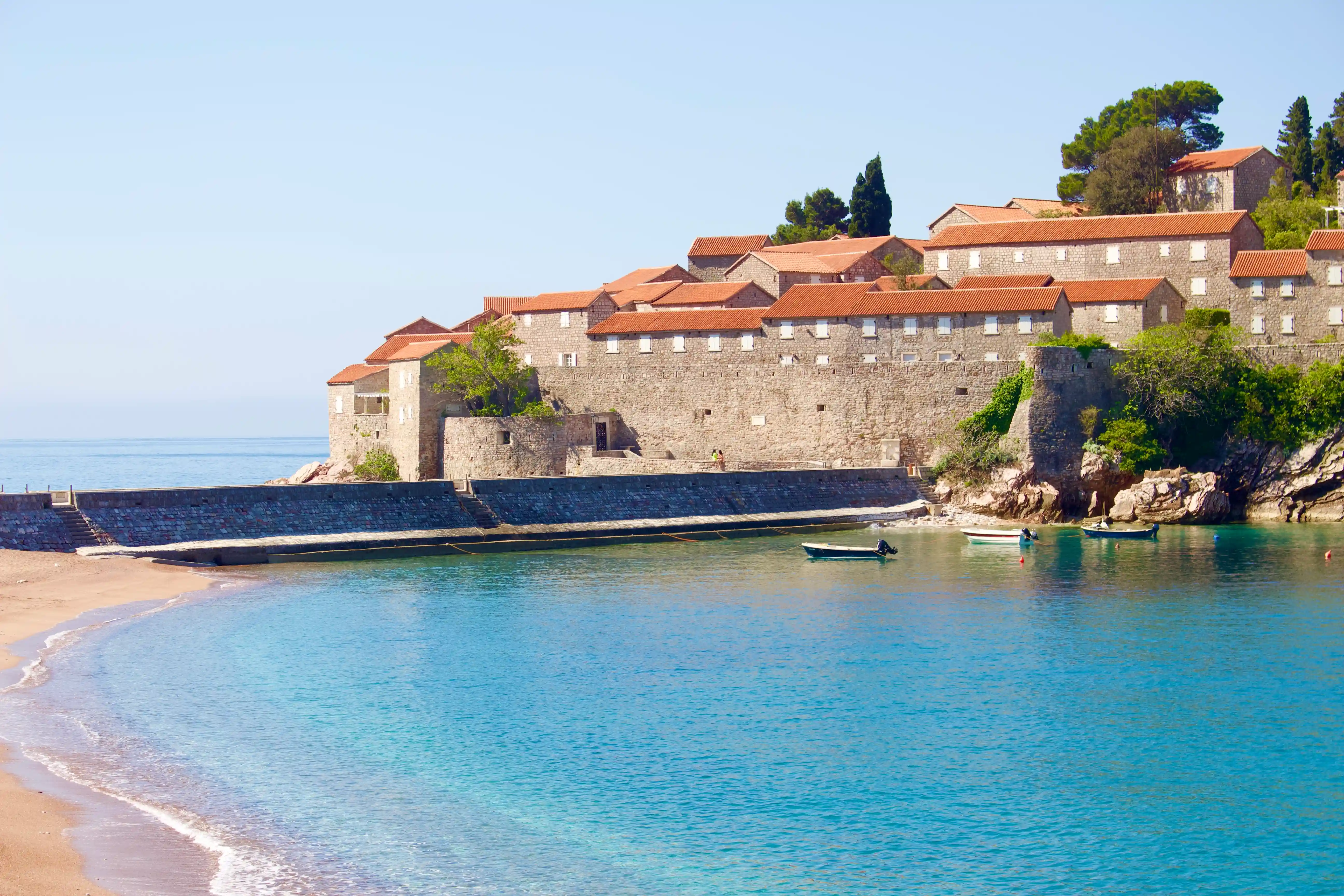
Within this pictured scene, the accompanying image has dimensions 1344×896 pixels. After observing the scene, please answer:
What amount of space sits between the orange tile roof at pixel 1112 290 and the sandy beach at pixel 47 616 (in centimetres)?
3696

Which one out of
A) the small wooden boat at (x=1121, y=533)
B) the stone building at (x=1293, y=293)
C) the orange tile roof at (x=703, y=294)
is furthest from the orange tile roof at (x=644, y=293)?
the small wooden boat at (x=1121, y=533)

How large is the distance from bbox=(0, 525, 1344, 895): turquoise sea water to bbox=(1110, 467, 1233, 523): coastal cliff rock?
41.8 feet

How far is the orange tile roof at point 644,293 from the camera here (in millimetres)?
64562

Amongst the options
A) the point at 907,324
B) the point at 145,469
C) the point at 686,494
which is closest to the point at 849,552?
the point at 686,494

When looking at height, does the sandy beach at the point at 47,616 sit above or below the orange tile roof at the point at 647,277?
below

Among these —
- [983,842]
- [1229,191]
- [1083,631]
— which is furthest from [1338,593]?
[1229,191]

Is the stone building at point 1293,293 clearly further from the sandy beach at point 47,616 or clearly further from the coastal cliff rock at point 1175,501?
the sandy beach at point 47,616

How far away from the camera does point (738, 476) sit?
160 ft

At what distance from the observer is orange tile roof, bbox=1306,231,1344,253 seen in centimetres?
5184

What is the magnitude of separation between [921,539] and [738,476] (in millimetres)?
7339

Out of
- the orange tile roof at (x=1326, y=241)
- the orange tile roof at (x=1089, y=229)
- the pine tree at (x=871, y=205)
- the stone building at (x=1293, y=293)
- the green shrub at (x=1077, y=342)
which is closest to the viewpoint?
the green shrub at (x=1077, y=342)

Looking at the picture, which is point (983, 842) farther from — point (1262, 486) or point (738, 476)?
point (1262, 486)

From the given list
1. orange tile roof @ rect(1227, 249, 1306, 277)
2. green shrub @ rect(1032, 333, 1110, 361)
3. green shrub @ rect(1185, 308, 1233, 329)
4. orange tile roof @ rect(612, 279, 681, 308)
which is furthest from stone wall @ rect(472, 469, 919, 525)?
orange tile roof @ rect(612, 279, 681, 308)

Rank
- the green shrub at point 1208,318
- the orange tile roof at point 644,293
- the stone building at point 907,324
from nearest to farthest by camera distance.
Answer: the stone building at point 907,324
the green shrub at point 1208,318
the orange tile roof at point 644,293
